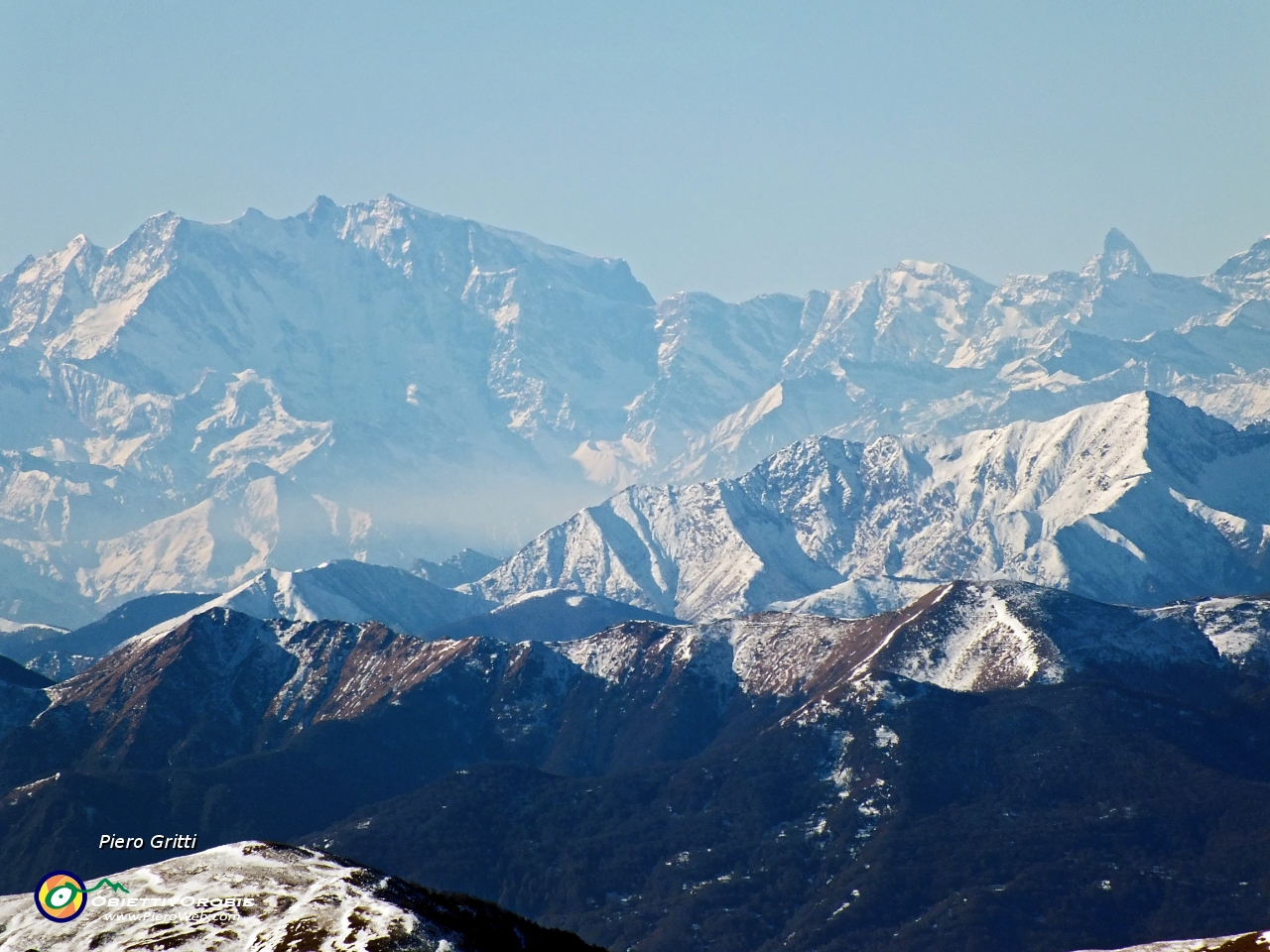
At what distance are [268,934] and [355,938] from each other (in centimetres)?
1104

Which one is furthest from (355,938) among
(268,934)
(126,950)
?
(126,950)

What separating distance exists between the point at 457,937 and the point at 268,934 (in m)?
19.4

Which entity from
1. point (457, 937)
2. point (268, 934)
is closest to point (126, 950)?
point (268, 934)

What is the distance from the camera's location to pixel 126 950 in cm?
19700

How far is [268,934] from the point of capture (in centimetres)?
19438

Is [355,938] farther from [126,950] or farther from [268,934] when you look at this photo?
[126,950]

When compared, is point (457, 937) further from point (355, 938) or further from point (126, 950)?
point (126, 950)

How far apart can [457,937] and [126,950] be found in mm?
34722

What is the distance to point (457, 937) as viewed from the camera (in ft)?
644

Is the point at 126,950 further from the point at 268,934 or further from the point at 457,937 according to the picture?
the point at 457,937
